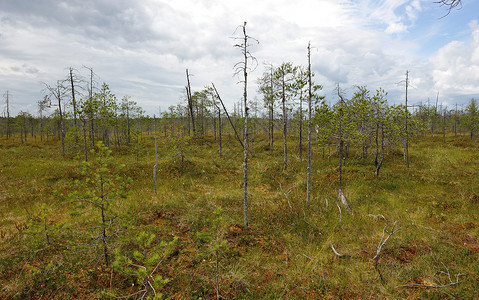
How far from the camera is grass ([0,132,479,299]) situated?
5.32 meters

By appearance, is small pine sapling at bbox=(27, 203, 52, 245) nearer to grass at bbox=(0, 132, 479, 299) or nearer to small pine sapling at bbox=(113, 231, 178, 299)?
grass at bbox=(0, 132, 479, 299)

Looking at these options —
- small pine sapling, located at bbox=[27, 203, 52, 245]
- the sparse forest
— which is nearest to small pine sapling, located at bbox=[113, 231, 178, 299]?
the sparse forest

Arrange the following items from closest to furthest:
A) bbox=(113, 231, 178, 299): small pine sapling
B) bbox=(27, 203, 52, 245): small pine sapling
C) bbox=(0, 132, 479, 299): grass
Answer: bbox=(113, 231, 178, 299): small pine sapling
bbox=(27, 203, 52, 245): small pine sapling
bbox=(0, 132, 479, 299): grass

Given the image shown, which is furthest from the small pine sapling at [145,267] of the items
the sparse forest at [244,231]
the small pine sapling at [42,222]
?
the small pine sapling at [42,222]

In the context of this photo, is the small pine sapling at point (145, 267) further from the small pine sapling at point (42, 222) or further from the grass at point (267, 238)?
the small pine sapling at point (42, 222)

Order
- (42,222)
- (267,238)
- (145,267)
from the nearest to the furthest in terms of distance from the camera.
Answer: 1. (145,267)
2. (42,222)
3. (267,238)

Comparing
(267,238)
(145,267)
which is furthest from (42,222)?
(267,238)

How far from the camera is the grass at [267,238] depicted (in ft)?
17.5

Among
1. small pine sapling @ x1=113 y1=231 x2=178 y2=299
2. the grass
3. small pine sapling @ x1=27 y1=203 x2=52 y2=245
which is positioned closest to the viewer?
small pine sapling @ x1=113 y1=231 x2=178 y2=299

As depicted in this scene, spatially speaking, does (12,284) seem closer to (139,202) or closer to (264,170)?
(139,202)

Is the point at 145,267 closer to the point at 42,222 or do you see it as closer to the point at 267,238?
the point at 267,238

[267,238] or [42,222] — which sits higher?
[42,222]

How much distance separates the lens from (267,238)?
26.6 feet

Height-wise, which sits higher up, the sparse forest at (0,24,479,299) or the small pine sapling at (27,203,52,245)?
Result: the small pine sapling at (27,203,52,245)
